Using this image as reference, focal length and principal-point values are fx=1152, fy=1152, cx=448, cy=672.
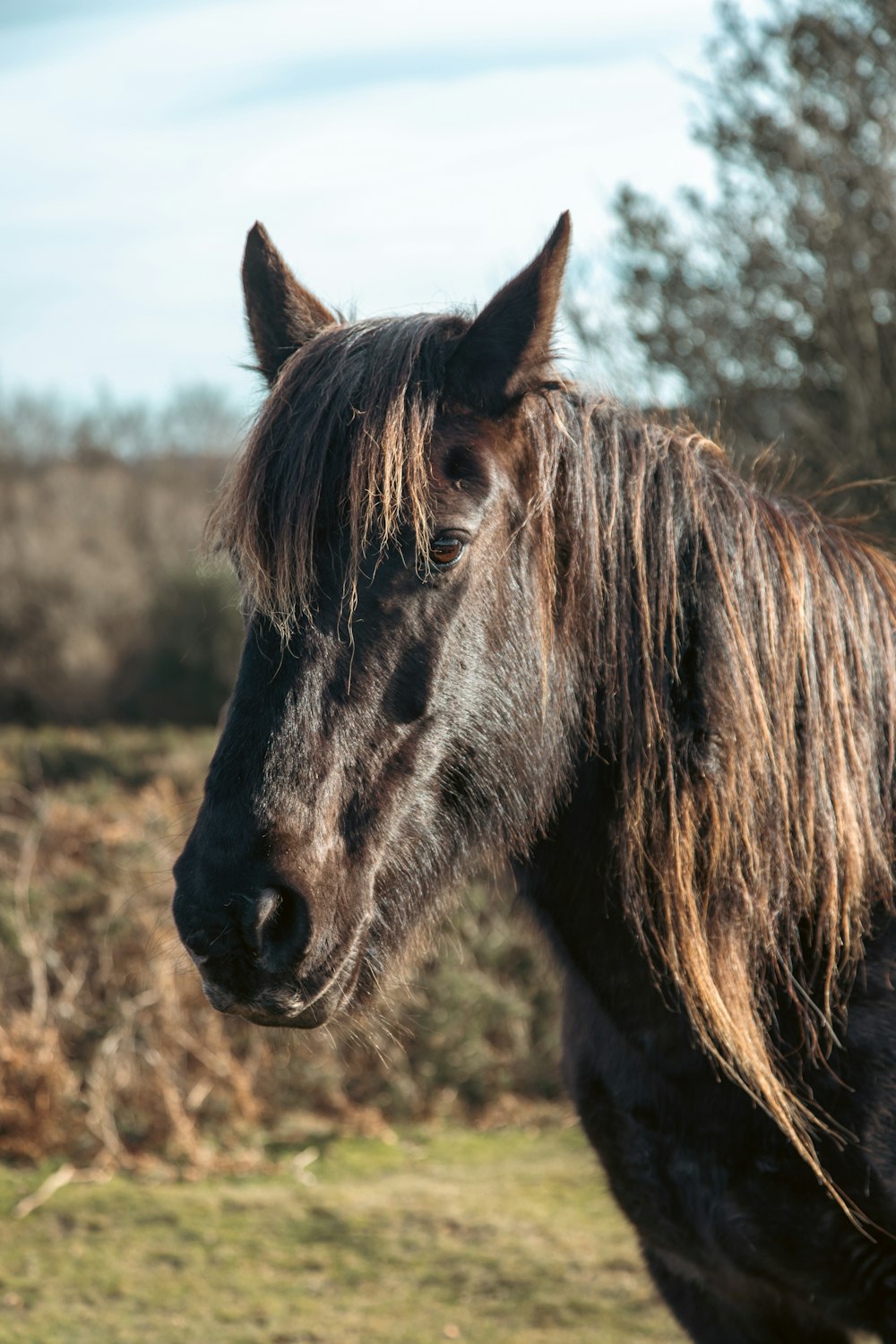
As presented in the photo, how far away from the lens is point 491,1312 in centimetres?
412

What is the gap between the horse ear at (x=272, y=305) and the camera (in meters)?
2.49

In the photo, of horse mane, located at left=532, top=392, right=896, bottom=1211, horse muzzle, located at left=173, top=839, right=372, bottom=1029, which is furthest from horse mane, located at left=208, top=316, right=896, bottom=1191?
horse muzzle, located at left=173, top=839, right=372, bottom=1029

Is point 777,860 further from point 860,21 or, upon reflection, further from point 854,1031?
point 860,21

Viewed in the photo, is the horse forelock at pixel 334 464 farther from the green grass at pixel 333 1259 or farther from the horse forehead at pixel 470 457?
the green grass at pixel 333 1259

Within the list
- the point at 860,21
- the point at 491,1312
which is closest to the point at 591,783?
the point at 491,1312

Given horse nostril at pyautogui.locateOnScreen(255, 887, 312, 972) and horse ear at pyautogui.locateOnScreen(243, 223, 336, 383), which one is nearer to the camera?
horse nostril at pyautogui.locateOnScreen(255, 887, 312, 972)

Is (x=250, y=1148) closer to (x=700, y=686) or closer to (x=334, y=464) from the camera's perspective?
(x=700, y=686)

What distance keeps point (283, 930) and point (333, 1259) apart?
10.7 feet

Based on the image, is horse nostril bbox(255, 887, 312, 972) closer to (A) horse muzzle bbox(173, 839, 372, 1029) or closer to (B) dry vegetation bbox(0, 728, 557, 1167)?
(A) horse muzzle bbox(173, 839, 372, 1029)

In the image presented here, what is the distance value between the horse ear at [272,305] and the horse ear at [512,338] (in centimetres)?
48

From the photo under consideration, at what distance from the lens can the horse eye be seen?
201 centimetres

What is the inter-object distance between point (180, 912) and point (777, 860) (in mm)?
1113

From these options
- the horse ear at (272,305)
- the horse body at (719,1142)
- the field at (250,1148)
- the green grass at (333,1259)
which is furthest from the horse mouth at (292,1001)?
the green grass at (333,1259)

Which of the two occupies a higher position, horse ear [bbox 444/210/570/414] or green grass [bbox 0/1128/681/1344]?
horse ear [bbox 444/210/570/414]
